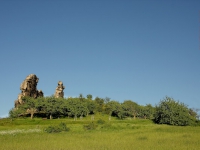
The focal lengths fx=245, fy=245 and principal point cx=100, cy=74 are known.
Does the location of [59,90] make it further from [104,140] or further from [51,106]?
[104,140]

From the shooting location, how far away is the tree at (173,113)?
225 feet

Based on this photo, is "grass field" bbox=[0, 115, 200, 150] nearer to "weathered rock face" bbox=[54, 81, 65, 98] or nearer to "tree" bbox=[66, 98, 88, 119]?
"tree" bbox=[66, 98, 88, 119]

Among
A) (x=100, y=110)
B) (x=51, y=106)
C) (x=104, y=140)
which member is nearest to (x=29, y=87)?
(x=51, y=106)

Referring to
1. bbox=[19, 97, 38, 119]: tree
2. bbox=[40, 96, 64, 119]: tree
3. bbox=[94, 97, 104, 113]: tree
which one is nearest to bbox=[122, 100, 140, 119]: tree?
bbox=[94, 97, 104, 113]: tree

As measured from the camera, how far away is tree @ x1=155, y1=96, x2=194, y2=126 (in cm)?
6850

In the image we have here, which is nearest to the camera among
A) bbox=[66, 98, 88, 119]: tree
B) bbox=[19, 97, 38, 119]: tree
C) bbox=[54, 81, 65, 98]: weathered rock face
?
bbox=[19, 97, 38, 119]: tree

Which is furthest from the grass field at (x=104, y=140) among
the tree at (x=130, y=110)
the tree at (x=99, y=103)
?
the tree at (x=99, y=103)

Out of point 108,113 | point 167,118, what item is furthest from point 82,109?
point 167,118

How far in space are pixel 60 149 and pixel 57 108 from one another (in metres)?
87.7

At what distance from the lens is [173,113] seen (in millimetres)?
69438

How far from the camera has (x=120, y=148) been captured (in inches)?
872

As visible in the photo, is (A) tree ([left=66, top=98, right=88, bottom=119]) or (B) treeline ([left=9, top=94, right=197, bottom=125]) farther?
(A) tree ([left=66, top=98, right=88, bottom=119])

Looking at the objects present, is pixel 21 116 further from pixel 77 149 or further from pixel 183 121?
pixel 77 149

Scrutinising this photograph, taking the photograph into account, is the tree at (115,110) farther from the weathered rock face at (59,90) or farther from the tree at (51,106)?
the weathered rock face at (59,90)
